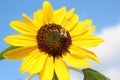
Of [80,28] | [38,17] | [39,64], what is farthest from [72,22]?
[39,64]

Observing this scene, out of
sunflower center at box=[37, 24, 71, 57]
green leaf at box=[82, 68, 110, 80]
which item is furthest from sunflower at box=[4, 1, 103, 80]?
green leaf at box=[82, 68, 110, 80]

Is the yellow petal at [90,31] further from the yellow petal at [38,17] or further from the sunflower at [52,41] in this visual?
the yellow petal at [38,17]

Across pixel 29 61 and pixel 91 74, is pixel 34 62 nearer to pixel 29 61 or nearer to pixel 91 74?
pixel 29 61

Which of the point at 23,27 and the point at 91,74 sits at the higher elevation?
the point at 23,27

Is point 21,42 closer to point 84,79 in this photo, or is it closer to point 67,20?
point 67,20

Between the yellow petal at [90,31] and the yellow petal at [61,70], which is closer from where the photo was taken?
the yellow petal at [61,70]

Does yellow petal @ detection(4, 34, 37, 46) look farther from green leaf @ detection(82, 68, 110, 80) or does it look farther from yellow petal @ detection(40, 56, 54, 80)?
green leaf @ detection(82, 68, 110, 80)

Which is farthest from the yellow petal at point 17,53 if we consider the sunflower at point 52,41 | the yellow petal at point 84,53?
Answer: the yellow petal at point 84,53
